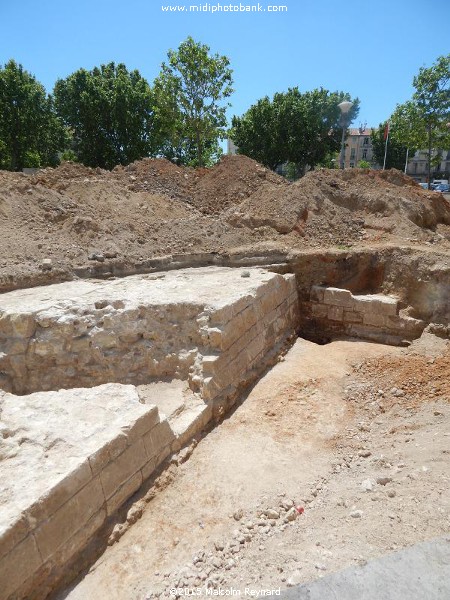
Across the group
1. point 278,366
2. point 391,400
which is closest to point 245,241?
point 278,366

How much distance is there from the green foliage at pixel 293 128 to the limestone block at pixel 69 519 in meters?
24.1

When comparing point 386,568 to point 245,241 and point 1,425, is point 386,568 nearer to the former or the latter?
point 1,425

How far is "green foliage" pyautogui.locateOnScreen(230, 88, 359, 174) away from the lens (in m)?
24.2

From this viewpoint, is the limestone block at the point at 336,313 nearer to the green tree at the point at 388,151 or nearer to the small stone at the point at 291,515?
the small stone at the point at 291,515

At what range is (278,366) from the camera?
697 centimetres

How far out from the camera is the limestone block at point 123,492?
3.73 meters

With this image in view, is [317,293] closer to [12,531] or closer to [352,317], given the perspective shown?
[352,317]

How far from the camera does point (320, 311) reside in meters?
8.59

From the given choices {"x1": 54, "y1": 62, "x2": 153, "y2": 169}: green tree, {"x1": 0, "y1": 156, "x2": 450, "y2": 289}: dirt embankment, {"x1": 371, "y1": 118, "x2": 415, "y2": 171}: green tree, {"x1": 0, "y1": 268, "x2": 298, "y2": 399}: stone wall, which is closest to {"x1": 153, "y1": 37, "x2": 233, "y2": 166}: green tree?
{"x1": 54, "y1": 62, "x2": 153, "y2": 169}: green tree

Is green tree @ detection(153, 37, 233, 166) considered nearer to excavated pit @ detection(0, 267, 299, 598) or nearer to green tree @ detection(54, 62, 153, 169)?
green tree @ detection(54, 62, 153, 169)

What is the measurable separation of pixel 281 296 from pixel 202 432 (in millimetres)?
3433

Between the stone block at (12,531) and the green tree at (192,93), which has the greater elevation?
the green tree at (192,93)

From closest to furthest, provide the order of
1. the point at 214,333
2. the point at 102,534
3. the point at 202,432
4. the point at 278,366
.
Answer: the point at 102,534, the point at 202,432, the point at 214,333, the point at 278,366

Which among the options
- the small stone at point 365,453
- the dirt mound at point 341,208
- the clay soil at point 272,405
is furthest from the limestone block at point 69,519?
the dirt mound at point 341,208
